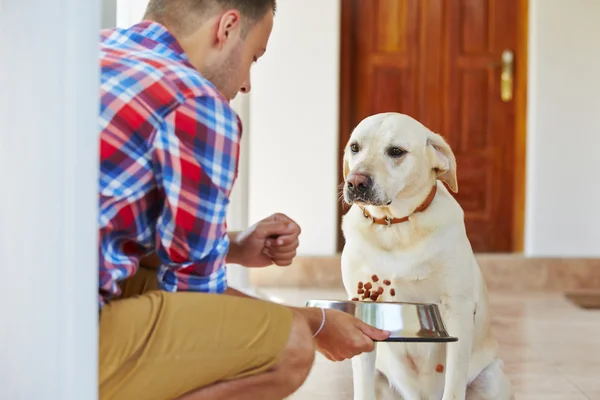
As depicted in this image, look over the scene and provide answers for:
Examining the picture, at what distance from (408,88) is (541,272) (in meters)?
1.40

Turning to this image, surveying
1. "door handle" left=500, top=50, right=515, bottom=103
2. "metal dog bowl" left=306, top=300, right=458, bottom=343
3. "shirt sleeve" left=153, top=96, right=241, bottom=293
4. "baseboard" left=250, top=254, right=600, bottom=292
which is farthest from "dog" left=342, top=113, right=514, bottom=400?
"door handle" left=500, top=50, right=515, bottom=103

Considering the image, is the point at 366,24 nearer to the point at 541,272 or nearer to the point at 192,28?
the point at 541,272

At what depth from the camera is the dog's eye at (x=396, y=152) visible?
244 centimetres

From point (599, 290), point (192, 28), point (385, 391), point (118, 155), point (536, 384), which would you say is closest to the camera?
point (118, 155)

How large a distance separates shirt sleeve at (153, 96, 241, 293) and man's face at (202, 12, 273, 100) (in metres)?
0.19

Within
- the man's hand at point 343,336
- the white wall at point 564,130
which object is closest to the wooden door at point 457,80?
the white wall at point 564,130

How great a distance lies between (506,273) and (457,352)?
10.9 ft

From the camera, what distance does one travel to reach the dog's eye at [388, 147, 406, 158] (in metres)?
2.44

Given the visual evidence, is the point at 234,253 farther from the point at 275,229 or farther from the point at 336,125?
the point at 336,125

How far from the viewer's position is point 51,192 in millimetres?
1325

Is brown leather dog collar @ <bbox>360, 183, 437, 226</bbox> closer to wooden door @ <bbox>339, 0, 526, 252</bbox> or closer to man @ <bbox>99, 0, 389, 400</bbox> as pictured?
man @ <bbox>99, 0, 389, 400</bbox>

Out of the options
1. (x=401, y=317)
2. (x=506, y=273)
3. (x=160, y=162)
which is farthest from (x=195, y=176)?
(x=506, y=273)

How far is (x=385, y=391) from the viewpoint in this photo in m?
2.54

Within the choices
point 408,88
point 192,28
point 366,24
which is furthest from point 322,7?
point 192,28
